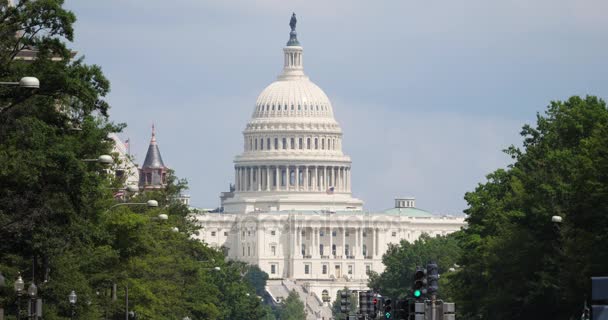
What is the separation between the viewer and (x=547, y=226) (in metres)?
98.2

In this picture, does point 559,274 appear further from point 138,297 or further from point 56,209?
point 56,209

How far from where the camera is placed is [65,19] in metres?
67.2

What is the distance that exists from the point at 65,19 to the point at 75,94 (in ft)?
7.23

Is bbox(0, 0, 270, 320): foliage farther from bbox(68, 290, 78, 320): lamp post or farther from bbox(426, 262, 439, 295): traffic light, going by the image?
bbox(426, 262, 439, 295): traffic light

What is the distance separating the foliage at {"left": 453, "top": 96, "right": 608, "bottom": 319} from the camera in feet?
282

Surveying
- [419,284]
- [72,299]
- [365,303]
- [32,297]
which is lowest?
[419,284]

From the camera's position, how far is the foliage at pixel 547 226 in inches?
3388

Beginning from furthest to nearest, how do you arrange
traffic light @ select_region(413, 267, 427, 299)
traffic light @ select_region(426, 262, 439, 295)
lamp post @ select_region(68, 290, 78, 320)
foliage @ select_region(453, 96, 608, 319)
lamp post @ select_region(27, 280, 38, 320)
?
foliage @ select_region(453, 96, 608, 319) < lamp post @ select_region(68, 290, 78, 320) < lamp post @ select_region(27, 280, 38, 320) < traffic light @ select_region(413, 267, 427, 299) < traffic light @ select_region(426, 262, 439, 295)

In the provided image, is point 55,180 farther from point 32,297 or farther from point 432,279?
point 432,279

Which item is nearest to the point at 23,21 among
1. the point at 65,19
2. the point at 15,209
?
the point at 65,19

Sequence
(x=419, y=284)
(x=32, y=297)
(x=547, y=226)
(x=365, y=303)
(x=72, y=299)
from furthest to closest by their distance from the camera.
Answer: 1. (x=365, y=303)
2. (x=547, y=226)
3. (x=72, y=299)
4. (x=32, y=297)
5. (x=419, y=284)

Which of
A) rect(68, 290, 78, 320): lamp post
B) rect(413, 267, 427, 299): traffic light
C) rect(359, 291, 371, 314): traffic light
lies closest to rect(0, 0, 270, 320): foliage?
rect(68, 290, 78, 320): lamp post

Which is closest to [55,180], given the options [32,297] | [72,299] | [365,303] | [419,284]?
[32,297]

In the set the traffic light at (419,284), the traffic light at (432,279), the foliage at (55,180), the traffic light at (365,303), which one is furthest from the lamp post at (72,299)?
the traffic light at (365,303)
